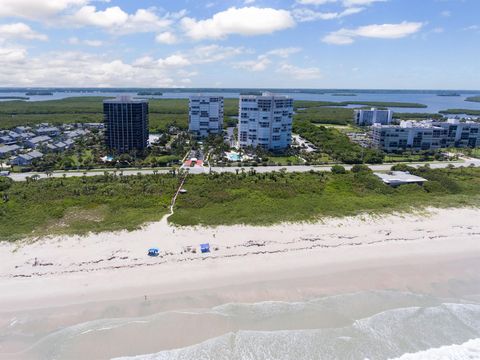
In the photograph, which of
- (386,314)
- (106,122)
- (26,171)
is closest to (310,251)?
(386,314)

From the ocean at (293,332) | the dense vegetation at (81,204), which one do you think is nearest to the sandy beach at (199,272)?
the ocean at (293,332)

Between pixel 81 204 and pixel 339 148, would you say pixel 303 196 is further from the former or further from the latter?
pixel 339 148

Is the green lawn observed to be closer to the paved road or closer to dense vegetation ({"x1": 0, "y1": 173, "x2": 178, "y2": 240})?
the paved road

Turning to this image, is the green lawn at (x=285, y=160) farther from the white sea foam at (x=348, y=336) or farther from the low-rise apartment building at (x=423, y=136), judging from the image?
the white sea foam at (x=348, y=336)

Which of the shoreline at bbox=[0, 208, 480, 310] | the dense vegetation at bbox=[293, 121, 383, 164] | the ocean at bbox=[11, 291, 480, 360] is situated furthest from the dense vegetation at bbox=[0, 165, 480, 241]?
the ocean at bbox=[11, 291, 480, 360]

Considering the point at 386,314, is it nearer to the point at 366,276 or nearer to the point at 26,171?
the point at 366,276

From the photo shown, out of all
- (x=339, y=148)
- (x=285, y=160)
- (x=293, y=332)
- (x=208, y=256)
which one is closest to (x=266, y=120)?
(x=285, y=160)
